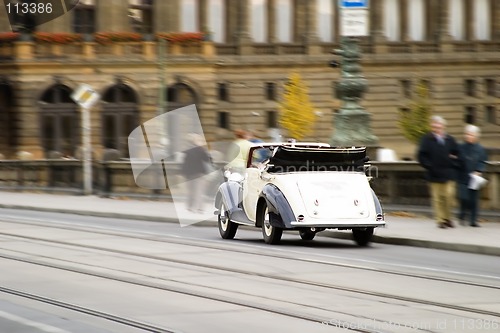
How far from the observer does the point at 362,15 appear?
25.7m

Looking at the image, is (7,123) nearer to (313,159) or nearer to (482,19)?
(482,19)

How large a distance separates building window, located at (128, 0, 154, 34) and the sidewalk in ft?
96.5

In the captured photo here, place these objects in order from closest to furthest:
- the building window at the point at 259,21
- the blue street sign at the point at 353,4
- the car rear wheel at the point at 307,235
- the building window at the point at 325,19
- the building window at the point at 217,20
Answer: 1. the car rear wheel at the point at 307,235
2. the blue street sign at the point at 353,4
3. the building window at the point at 217,20
4. the building window at the point at 259,21
5. the building window at the point at 325,19

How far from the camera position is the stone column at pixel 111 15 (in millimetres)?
68375

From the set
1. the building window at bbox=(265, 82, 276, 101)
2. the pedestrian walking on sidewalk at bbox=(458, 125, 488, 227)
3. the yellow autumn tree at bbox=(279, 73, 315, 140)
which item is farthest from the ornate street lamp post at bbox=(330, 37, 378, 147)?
the building window at bbox=(265, 82, 276, 101)

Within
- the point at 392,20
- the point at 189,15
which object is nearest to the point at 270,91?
the point at 189,15

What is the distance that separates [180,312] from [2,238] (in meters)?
10.7

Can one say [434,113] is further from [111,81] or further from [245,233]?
[245,233]

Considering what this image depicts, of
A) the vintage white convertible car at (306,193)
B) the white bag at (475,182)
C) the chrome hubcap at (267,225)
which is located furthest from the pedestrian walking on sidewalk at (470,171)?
the chrome hubcap at (267,225)

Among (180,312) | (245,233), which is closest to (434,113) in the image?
(245,233)

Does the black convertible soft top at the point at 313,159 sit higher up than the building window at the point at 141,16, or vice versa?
the building window at the point at 141,16

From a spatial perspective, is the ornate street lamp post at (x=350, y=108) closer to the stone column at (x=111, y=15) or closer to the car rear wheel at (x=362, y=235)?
the car rear wheel at (x=362, y=235)

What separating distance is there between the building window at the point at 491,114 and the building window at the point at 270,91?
12.2 metres

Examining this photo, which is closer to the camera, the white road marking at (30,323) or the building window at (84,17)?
the white road marking at (30,323)
